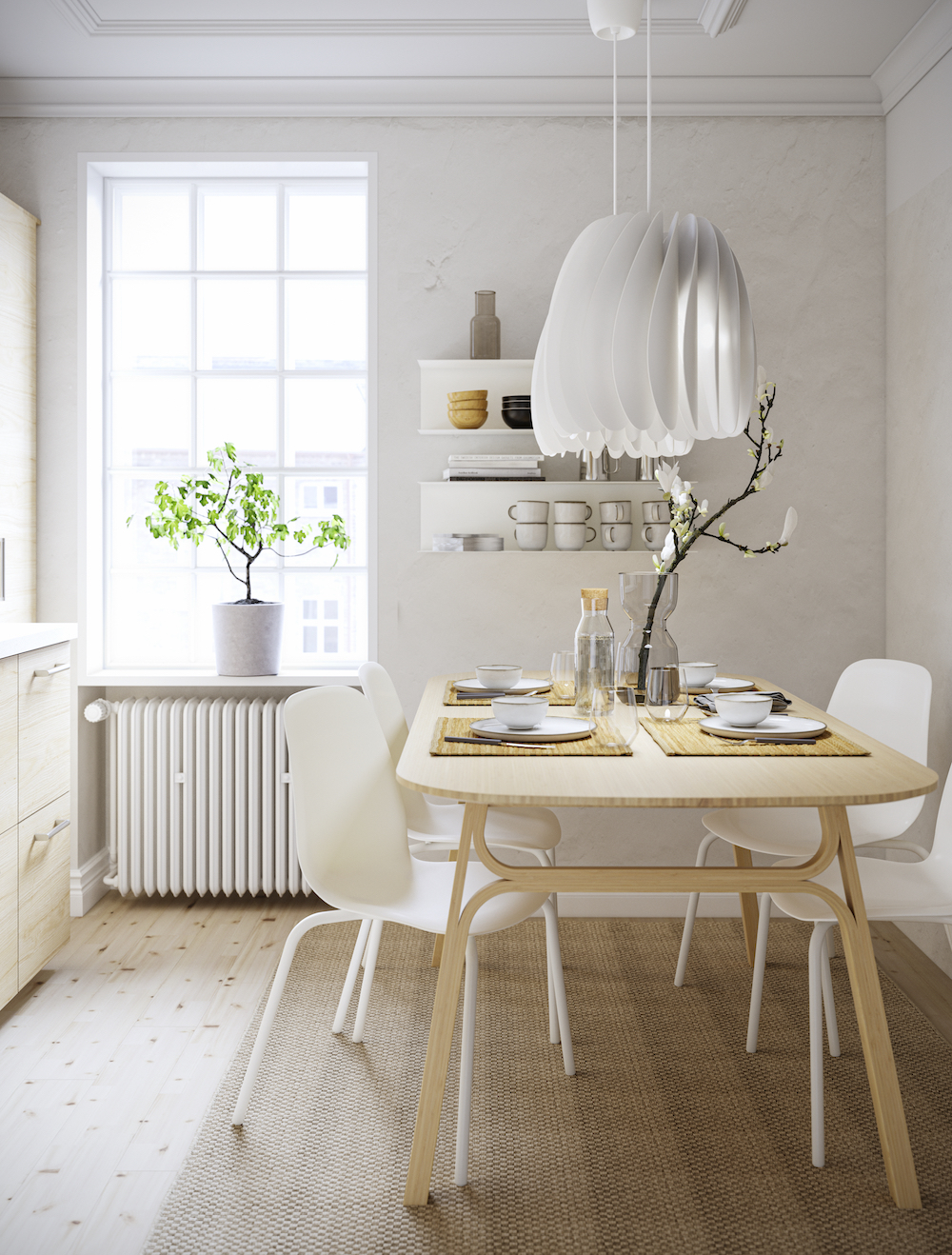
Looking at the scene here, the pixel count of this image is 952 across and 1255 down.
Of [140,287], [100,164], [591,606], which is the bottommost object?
[591,606]

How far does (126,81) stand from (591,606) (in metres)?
2.39

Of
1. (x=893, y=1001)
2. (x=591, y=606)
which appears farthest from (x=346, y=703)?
(x=893, y=1001)

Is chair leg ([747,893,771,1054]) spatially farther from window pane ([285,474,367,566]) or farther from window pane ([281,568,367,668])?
window pane ([285,474,367,566])

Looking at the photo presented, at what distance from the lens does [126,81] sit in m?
3.10

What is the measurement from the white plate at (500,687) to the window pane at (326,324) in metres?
1.44

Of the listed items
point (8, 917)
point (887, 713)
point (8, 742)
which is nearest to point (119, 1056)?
point (8, 917)

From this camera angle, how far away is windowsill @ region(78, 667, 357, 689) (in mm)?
3154

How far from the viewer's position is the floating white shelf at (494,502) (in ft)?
10.5

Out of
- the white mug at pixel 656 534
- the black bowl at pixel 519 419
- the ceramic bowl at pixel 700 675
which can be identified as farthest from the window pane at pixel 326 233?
the ceramic bowl at pixel 700 675

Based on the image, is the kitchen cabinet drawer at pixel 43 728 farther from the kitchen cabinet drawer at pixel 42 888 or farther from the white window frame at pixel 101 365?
the white window frame at pixel 101 365

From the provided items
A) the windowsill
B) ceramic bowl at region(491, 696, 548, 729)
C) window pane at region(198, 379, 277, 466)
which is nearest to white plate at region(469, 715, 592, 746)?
ceramic bowl at region(491, 696, 548, 729)

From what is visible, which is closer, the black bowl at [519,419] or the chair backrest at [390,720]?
the chair backrest at [390,720]

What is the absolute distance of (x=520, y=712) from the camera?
80.4 inches

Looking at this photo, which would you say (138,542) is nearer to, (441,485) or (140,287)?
(140,287)
